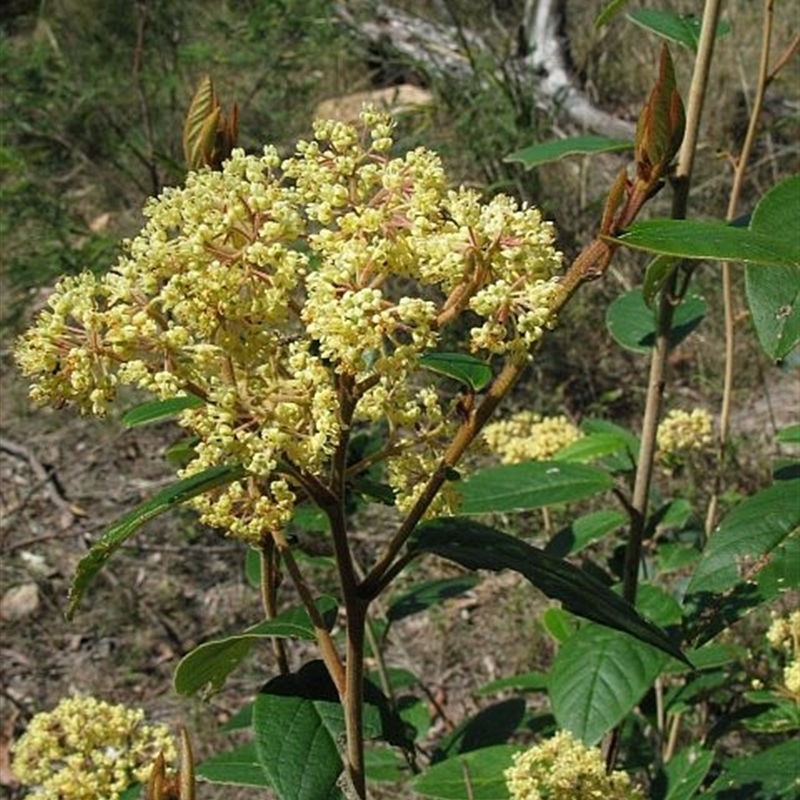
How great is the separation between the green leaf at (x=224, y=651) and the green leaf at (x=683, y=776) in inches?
29.9

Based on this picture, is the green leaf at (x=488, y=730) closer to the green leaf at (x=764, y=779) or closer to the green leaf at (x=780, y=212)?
the green leaf at (x=764, y=779)

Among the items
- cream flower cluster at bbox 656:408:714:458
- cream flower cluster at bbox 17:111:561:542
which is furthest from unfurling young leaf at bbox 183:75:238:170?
cream flower cluster at bbox 656:408:714:458

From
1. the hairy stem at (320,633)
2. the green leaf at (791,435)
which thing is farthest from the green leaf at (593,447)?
the hairy stem at (320,633)

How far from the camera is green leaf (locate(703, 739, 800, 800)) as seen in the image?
1699mm

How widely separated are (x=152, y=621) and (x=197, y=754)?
727mm

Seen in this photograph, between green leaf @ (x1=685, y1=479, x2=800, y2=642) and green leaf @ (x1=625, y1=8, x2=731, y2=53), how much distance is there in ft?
2.50

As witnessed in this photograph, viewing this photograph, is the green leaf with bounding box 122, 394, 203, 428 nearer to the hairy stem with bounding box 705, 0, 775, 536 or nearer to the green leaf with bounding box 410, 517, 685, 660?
the green leaf with bounding box 410, 517, 685, 660

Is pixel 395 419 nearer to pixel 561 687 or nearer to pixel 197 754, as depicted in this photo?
pixel 561 687

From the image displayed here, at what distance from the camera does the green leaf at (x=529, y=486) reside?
1.78 metres

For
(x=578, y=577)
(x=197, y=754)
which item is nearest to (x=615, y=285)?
(x=197, y=754)

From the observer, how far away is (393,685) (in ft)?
7.70

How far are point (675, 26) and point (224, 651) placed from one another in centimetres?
133

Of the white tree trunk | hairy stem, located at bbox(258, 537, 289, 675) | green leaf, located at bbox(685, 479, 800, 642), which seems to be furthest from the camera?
the white tree trunk

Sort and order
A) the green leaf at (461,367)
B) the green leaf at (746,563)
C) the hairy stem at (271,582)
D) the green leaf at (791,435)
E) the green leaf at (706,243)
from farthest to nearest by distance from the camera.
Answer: the green leaf at (791,435) → the green leaf at (746,563) → the hairy stem at (271,582) → the green leaf at (461,367) → the green leaf at (706,243)
